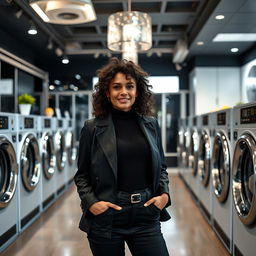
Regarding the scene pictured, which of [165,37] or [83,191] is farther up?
[165,37]

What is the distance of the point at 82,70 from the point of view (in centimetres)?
867

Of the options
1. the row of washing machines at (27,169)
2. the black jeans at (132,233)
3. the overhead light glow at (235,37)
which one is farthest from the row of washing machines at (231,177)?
the overhead light glow at (235,37)

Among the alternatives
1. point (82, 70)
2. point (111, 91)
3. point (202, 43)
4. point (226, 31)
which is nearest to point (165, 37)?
point (202, 43)

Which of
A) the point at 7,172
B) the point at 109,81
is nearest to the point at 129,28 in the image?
the point at 7,172

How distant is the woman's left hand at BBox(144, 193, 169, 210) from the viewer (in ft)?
5.01

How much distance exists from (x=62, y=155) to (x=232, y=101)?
4.08 metres

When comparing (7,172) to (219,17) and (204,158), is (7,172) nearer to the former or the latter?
(204,158)

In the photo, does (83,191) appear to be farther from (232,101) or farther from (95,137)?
(232,101)

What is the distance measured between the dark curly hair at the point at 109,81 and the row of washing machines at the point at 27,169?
172cm

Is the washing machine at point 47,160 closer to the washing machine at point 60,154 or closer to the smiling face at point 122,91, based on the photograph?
the washing machine at point 60,154

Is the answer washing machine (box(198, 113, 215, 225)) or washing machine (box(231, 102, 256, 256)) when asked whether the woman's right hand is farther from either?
washing machine (box(198, 113, 215, 225))

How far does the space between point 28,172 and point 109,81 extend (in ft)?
9.19

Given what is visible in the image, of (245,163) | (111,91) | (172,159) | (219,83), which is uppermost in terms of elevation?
(219,83)

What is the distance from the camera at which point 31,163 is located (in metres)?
4.15
